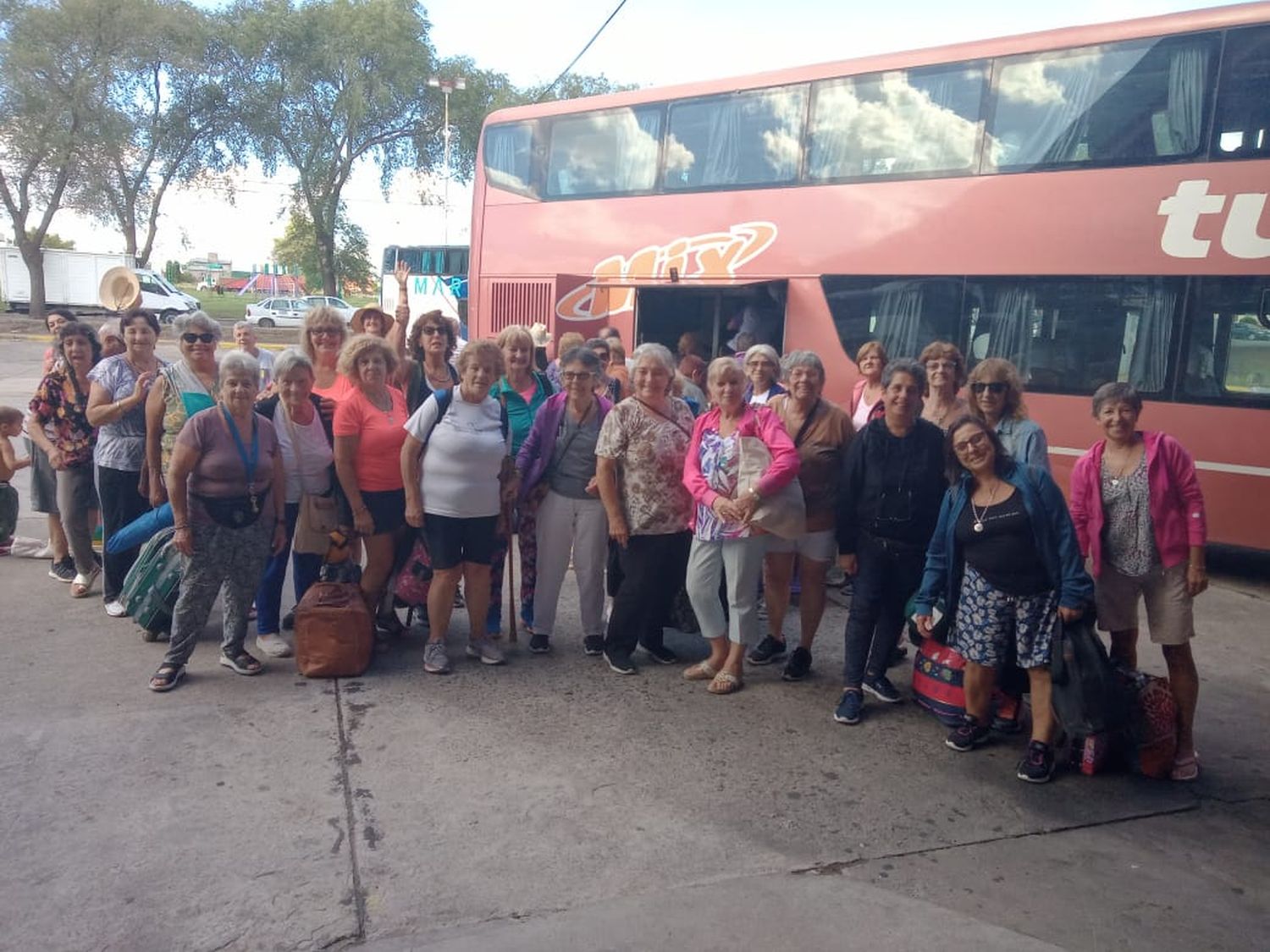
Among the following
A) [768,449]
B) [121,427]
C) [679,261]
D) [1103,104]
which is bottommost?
[121,427]

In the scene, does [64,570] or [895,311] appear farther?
[895,311]

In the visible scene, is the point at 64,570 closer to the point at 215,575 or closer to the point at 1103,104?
the point at 215,575

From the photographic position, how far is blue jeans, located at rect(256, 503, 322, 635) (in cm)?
518

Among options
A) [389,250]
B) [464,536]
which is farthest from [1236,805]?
[389,250]

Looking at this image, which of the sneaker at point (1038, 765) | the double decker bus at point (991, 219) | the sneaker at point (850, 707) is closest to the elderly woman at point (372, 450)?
the sneaker at point (850, 707)

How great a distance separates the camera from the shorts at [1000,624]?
396cm

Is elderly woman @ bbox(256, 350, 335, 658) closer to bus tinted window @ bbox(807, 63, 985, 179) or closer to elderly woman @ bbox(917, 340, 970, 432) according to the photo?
elderly woman @ bbox(917, 340, 970, 432)

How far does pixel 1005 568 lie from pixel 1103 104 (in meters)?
5.47

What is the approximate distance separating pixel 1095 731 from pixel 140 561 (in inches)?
182

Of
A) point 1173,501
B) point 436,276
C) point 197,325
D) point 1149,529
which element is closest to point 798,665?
point 1149,529

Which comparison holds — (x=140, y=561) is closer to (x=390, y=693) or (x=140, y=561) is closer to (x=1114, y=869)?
(x=390, y=693)

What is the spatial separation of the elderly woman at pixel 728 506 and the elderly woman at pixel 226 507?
2.05 metres

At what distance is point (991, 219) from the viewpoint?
8305 millimetres

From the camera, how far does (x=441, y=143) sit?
3581 centimetres
